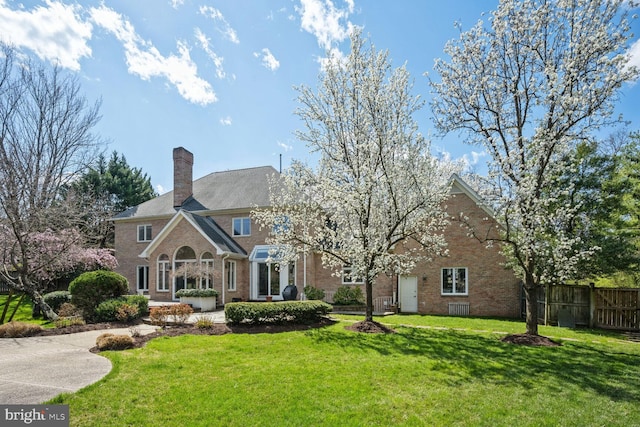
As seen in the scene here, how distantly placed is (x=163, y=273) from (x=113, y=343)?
44.6ft

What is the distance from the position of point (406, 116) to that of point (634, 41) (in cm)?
676

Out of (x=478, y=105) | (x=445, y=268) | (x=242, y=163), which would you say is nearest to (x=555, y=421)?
(x=478, y=105)

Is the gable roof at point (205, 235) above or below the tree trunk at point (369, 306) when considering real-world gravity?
above

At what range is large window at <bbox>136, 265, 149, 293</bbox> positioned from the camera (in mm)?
26027

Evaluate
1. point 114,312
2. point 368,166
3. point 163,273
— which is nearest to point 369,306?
point 368,166

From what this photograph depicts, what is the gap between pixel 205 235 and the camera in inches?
816

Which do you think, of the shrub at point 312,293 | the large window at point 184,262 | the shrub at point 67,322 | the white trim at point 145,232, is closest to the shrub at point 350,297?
the shrub at point 312,293

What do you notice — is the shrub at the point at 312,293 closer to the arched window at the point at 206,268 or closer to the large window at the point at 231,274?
the large window at the point at 231,274

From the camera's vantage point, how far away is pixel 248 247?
23.1m

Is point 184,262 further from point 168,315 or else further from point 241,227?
point 168,315

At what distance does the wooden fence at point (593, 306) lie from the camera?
571 inches

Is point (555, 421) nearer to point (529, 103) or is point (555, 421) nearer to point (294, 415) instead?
point (294, 415)

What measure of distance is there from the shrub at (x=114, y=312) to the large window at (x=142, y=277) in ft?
41.4

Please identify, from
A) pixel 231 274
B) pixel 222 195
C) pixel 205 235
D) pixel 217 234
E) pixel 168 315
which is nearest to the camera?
pixel 168 315
